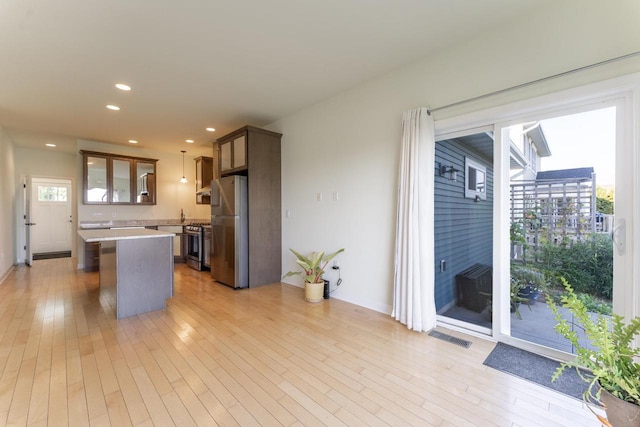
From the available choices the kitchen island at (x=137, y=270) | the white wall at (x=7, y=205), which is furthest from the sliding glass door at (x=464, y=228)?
the white wall at (x=7, y=205)

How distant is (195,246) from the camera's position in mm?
5758

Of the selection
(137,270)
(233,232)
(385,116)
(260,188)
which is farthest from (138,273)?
(385,116)

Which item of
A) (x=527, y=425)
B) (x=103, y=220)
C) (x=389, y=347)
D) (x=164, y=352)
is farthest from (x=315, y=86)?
(x=103, y=220)

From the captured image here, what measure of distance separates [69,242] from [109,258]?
649 cm

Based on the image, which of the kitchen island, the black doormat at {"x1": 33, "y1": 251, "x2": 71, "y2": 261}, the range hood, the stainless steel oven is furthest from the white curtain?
the black doormat at {"x1": 33, "y1": 251, "x2": 71, "y2": 261}

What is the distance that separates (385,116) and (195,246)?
464 centimetres

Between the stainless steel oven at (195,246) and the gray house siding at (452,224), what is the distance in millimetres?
4417

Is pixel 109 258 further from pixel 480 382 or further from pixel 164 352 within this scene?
pixel 480 382

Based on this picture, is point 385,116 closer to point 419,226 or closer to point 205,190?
point 419,226

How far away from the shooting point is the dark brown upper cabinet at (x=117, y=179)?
5.62m

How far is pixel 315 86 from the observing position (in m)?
3.42

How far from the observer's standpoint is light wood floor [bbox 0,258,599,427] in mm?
1587

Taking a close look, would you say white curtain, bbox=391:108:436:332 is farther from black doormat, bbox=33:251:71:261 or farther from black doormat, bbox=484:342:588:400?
black doormat, bbox=33:251:71:261

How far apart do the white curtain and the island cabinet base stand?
9.21 feet
